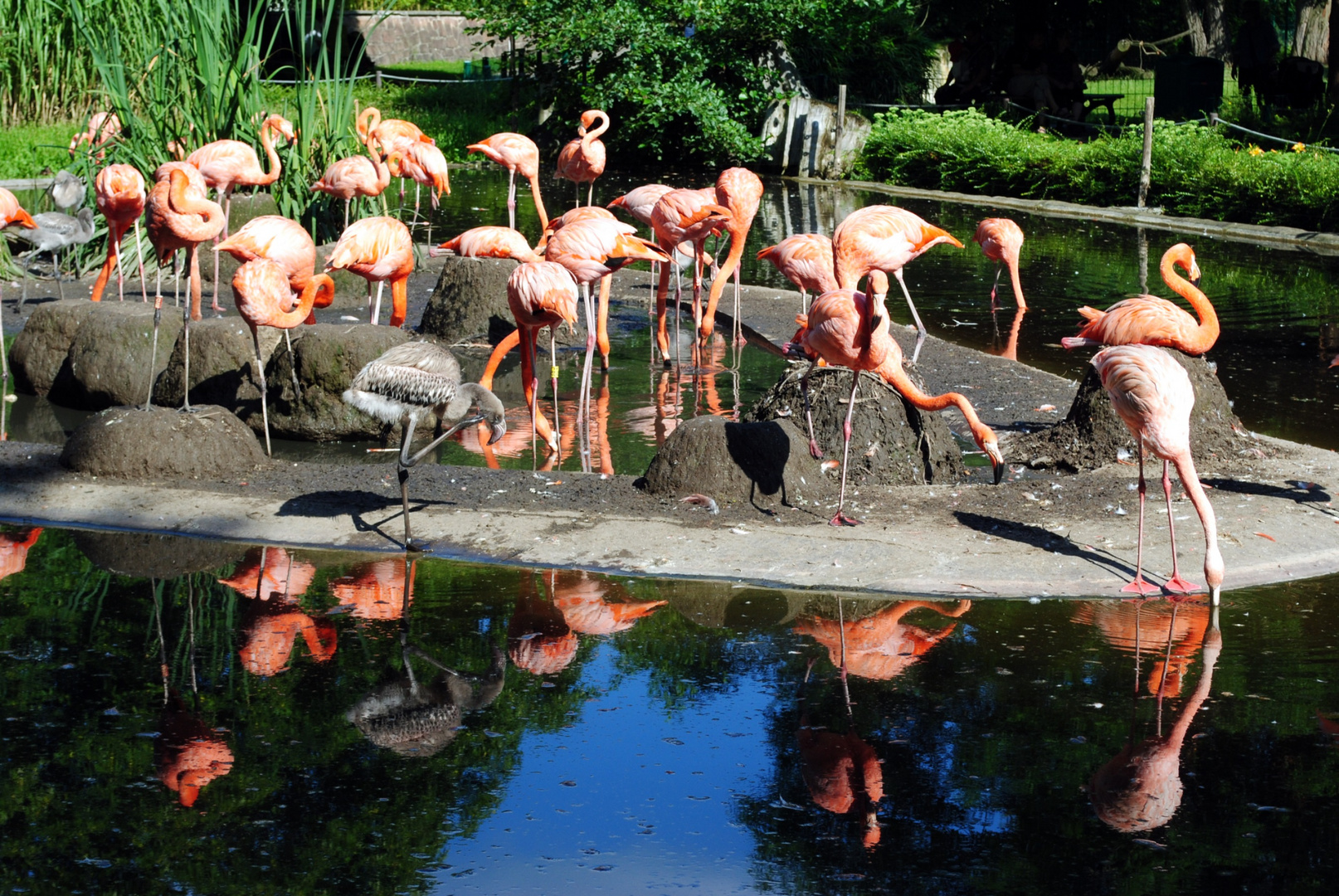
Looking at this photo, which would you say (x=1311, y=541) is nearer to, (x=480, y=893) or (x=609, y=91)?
(x=480, y=893)

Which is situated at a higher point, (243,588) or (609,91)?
(609,91)

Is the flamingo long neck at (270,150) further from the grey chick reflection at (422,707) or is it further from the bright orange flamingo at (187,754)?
the bright orange flamingo at (187,754)

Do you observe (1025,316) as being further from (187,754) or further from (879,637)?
(187,754)

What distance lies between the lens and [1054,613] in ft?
16.9

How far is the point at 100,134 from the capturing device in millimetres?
11625

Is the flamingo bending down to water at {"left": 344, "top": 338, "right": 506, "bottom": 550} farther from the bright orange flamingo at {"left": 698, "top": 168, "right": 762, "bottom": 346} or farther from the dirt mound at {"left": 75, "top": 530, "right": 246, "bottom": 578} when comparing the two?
the bright orange flamingo at {"left": 698, "top": 168, "right": 762, "bottom": 346}

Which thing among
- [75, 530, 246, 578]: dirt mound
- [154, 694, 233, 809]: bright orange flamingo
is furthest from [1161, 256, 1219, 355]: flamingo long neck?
[154, 694, 233, 809]: bright orange flamingo

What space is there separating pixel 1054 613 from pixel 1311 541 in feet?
4.31

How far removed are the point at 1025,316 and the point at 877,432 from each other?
5.20 metres

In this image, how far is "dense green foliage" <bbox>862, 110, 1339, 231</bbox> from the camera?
16.0 metres

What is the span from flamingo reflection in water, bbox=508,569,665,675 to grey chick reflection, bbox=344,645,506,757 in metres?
0.16

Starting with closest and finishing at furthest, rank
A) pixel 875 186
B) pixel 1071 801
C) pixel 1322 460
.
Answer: pixel 1071 801, pixel 1322 460, pixel 875 186

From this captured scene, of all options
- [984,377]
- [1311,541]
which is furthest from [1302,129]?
[1311,541]

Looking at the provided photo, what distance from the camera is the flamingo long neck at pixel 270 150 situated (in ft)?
36.3
